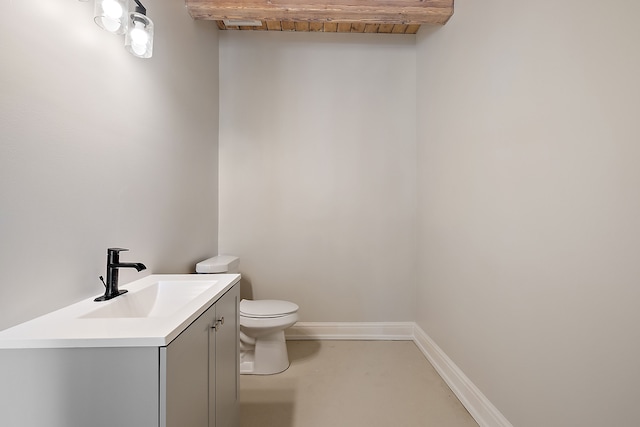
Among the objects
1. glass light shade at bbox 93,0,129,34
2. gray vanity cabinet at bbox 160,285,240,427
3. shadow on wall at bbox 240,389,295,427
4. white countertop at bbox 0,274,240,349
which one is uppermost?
glass light shade at bbox 93,0,129,34

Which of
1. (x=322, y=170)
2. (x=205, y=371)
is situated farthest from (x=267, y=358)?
(x=322, y=170)

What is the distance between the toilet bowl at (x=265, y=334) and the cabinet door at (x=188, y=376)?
3.49 ft

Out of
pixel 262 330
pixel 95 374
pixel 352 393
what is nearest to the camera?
pixel 95 374

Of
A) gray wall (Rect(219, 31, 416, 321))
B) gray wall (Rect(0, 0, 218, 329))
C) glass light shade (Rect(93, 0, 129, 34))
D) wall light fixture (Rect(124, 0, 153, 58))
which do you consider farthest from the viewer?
gray wall (Rect(219, 31, 416, 321))

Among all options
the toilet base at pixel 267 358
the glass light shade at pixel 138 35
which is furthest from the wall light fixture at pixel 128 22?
the toilet base at pixel 267 358

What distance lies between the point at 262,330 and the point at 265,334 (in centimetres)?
6

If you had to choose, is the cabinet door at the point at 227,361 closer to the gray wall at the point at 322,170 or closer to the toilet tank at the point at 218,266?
the toilet tank at the point at 218,266

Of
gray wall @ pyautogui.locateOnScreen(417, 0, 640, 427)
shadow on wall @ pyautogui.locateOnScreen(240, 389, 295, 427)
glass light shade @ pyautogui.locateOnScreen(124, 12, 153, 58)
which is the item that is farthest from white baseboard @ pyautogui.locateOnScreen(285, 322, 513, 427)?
glass light shade @ pyautogui.locateOnScreen(124, 12, 153, 58)

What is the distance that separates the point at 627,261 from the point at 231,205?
2.57 metres

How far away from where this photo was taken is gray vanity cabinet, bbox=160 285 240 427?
0.83 metres

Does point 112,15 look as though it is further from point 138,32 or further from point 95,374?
point 95,374

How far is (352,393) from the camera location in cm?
202

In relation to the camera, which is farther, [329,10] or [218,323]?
[329,10]

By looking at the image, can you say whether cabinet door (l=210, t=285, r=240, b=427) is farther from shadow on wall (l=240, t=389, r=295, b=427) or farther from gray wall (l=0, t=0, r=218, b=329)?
gray wall (l=0, t=0, r=218, b=329)
